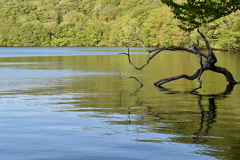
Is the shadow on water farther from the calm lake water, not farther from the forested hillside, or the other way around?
the forested hillside

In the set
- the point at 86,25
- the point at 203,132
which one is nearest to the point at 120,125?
the point at 203,132

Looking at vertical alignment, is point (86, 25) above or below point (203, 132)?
above

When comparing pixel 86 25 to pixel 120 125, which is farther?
pixel 86 25

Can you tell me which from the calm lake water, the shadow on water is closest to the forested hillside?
the calm lake water

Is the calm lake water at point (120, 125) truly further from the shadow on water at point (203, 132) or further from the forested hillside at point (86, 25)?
the forested hillside at point (86, 25)

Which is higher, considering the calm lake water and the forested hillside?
the forested hillside

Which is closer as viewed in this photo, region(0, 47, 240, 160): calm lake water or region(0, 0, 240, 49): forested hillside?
region(0, 47, 240, 160): calm lake water

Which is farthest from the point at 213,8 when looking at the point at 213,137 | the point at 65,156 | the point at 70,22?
the point at 70,22

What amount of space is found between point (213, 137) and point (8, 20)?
596 feet

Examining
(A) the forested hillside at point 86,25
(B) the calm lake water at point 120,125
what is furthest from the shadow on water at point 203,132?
(A) the forested hillside at point 86,25

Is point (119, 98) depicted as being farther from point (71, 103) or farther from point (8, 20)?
point (8, 20)

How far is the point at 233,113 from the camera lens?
13.0 meters

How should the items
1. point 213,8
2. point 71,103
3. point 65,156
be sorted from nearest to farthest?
point 65,156 → point 71,103 → point 213,8

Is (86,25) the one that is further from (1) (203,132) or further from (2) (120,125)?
(1) (203,132)
